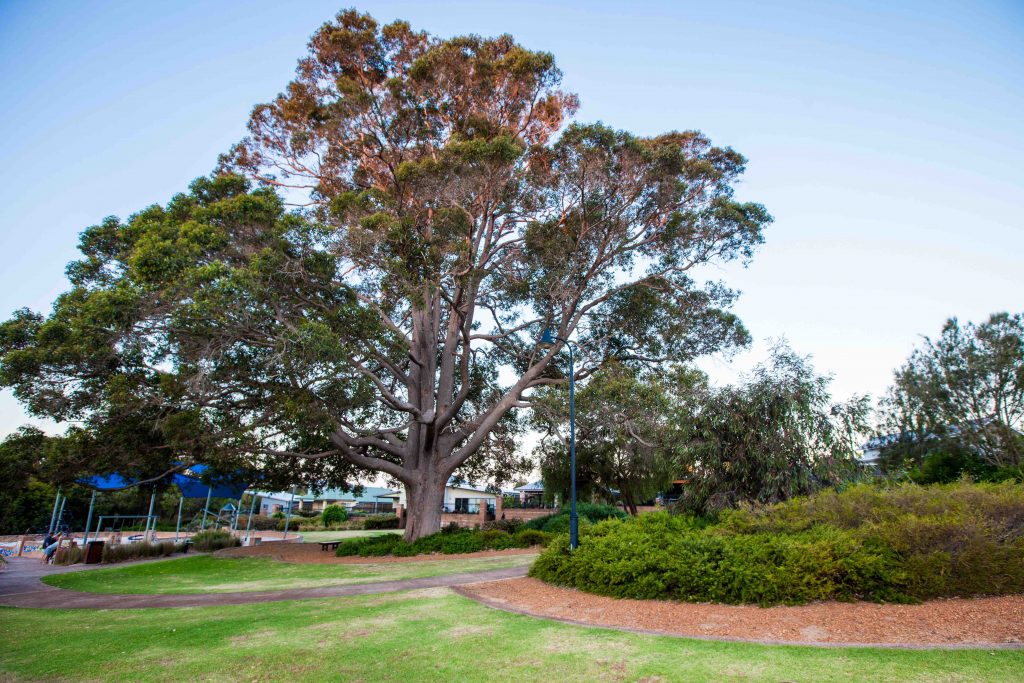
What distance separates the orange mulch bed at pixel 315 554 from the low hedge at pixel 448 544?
331mm

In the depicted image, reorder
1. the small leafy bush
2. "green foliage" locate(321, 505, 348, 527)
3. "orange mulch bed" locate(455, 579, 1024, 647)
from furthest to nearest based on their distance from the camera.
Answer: "green foliage" locate(321, 505, 348, 527) < the small leafy bush < "orange mulch bed" locate(455, 579, 1024, 647)

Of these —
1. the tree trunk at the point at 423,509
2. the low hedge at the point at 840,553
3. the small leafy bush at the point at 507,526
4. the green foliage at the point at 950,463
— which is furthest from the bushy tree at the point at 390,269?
the green foliage at the point at 950,463

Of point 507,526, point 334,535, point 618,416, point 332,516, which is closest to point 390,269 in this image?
point 618,416

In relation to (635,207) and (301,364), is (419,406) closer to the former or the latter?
(301,364)

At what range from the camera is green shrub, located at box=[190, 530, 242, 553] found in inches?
848

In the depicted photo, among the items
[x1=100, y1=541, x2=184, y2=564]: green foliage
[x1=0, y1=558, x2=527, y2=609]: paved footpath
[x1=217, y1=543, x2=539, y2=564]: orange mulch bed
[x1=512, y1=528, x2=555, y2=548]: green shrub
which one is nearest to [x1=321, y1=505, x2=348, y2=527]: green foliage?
[x1=217, y1=543, x2=539, y2=564]: orange mulch bed

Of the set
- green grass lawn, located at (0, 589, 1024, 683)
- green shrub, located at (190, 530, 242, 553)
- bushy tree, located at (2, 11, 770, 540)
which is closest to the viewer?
green grass lawn, located at (0, 589, 1024, 683)

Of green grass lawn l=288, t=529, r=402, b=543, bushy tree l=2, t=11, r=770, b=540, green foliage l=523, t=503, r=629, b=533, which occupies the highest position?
bushy tree l=2, t=11, r=770, b=540

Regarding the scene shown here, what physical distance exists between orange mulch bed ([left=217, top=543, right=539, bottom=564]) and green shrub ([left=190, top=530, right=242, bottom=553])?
3.31 feet

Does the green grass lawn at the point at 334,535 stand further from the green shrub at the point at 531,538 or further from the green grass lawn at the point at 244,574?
the green shrub at the point at 531,538

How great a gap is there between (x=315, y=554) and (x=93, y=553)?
6572mm

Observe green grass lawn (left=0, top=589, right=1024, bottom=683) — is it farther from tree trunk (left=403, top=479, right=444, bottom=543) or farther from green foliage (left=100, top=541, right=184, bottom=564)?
tree trunk (left=403, top=479, right=444, bottom=543)

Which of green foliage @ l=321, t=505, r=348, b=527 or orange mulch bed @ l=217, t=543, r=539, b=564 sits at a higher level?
green foliage @ l=321, t=505, r=348, b=527

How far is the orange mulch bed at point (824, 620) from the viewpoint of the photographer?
→ 20.8ft
